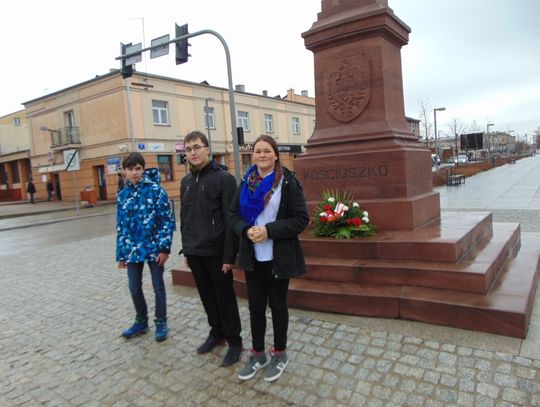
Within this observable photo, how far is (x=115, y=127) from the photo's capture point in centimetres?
2614

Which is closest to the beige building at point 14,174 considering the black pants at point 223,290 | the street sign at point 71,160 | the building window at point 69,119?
the building window at point 69,119

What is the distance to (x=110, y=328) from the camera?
4.42m

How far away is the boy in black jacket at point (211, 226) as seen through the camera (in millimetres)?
3395

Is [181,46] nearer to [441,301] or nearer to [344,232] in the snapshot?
[344,232]

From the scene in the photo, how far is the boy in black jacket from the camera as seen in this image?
3395mm

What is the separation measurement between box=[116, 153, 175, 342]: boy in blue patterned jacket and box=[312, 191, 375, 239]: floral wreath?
6.36 ft

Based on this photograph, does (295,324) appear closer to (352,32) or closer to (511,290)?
(511,290)

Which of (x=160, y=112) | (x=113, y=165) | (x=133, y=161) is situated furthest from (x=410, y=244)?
(x=160, y=112)

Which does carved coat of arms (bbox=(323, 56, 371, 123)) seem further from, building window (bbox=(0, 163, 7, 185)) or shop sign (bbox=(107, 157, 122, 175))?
building window (bbox=(0, 163, 7, 185))

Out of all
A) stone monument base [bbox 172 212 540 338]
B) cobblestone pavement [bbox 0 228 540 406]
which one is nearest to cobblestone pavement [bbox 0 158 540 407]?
cobblestone pavement [bbox 0 228 540 406]

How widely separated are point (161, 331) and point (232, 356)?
3.08 ft

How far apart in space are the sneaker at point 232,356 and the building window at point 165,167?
2529cm

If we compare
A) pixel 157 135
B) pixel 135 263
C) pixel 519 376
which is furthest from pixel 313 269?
pixel 157 135

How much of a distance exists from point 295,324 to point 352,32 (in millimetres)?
4049
